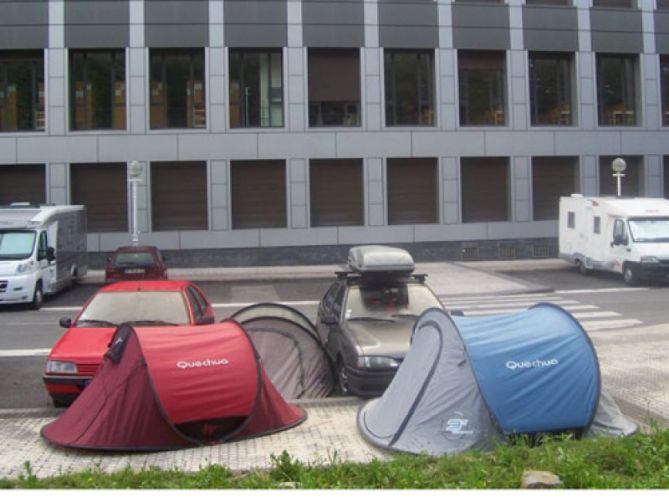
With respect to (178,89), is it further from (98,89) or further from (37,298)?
(37,298)

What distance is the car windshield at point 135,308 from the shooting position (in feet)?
34.0

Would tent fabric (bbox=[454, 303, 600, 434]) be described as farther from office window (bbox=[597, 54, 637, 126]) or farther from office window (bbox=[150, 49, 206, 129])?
office window (bbox=[597, 54, 637, 126])

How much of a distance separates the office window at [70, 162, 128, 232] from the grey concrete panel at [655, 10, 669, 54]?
2325 centimetres

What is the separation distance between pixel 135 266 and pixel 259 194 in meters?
9.32

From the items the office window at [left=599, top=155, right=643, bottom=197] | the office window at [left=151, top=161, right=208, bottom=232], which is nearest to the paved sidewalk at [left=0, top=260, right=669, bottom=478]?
the office window at [left=151, top=161, right=208, bottom=232]

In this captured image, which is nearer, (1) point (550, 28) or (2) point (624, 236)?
(2) point (624, 236)

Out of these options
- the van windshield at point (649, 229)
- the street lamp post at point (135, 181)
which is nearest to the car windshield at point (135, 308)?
the van windshield at point (649, 229)

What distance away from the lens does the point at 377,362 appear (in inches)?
362

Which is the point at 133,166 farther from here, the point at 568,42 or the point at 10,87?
the point at 568,42

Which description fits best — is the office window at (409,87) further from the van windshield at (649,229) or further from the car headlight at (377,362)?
the car headlight at (377,362)

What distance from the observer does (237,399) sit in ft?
24.4

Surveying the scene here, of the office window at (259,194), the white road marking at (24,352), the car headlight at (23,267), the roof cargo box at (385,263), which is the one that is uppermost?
the office window at (259,194)

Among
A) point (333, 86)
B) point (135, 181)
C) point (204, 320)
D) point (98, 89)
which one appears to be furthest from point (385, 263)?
point (98, 89)

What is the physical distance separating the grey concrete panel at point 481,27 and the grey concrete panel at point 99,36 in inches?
525
